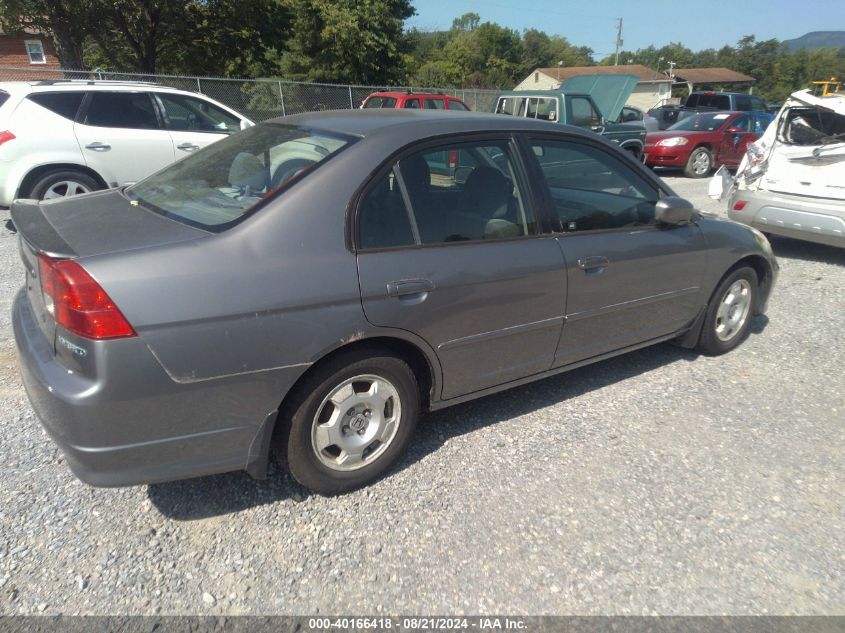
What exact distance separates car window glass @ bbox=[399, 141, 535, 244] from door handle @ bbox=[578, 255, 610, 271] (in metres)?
0.36

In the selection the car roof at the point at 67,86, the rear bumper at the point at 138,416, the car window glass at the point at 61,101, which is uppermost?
the car roof at the point at 67,86

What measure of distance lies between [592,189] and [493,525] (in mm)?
2162

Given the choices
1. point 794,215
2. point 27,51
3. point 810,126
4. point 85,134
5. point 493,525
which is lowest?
point 493,525

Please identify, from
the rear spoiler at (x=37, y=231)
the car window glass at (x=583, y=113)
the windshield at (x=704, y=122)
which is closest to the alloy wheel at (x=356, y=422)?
the rear spoiler at (x=37, y=231)

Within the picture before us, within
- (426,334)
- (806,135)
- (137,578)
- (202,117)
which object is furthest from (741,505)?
(202,117)

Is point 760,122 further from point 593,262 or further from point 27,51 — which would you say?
point 27,51

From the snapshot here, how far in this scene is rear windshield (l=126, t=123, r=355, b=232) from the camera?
257cm

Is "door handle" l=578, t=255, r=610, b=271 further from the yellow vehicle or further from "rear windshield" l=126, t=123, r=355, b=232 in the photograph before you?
the yellow vehicle

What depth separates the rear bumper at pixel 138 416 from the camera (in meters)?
2.10

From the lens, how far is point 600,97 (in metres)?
14.4

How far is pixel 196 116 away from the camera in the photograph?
8.09 meters

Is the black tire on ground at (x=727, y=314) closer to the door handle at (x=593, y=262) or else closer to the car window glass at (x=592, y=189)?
the car window glass at (x=592, y=189)

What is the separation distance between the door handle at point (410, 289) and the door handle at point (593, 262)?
100 cm

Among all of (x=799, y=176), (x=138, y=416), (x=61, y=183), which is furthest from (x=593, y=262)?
(x=61, y=183)
